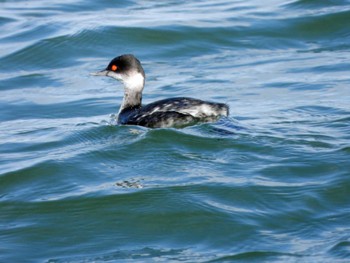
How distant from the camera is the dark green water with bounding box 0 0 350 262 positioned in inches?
329

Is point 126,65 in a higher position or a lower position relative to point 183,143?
higher

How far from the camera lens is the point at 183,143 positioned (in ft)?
35.5

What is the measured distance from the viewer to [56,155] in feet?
35.8

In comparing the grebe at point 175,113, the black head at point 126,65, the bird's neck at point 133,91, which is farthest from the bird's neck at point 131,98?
the grebe at point 175,113

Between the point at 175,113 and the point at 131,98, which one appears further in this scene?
the point at 131,98

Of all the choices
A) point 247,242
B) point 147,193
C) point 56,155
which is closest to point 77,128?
point 56,155

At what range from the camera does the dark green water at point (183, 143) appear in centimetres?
835

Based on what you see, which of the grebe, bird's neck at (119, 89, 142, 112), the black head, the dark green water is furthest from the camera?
bird's neck at (119, 89, 142, 112)

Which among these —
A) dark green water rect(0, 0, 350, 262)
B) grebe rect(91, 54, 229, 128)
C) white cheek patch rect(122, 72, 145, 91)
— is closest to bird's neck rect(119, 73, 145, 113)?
white cheek patch rect(122, 72, 145, 91)

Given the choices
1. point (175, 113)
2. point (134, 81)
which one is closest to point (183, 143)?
point (175, 113)

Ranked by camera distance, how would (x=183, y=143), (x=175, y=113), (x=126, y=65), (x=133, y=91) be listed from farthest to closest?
(x=133, y=91) < (x=126, y=65) < (x=175, y=113) < (x=183, y=143)

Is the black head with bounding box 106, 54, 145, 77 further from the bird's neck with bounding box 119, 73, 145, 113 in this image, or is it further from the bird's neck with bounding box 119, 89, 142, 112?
the bird's neck with bounding box 119, 89, 142, 112

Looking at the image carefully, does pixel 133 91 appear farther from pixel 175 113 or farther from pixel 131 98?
pixel 175 113

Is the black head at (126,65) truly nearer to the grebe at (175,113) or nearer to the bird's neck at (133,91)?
the bird's neck at (133,91)
